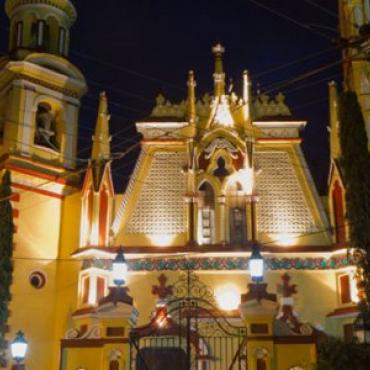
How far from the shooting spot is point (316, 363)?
15.3m

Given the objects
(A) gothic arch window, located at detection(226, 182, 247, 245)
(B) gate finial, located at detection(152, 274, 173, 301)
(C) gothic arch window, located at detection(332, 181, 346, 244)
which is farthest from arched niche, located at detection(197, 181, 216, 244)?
(C) gothic arch window, located at detection(332, 181, 346, 244)

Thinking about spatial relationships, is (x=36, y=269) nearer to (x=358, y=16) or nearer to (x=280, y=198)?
(x=280, y=198)

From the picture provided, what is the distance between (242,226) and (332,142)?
425cm

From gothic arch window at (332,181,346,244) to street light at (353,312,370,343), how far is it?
377cm

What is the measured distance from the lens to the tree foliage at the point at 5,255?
22.2m

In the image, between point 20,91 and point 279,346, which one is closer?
point 279,346

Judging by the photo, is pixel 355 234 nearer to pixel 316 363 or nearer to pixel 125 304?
pixel 316 363

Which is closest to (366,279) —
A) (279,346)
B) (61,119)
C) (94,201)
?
(279,346)

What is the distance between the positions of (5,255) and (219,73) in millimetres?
10103

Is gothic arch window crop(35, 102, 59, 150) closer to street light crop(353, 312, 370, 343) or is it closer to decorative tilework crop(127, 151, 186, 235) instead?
decorative tilework crop(127, 151, 186, 235)

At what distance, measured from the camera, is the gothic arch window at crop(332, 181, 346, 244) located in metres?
23.6

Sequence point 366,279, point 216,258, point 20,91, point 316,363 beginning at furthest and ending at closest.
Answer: point 20,91, point 216,258, point 366,279, point 316,363

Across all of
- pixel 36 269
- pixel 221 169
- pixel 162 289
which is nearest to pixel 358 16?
pixel 221 169

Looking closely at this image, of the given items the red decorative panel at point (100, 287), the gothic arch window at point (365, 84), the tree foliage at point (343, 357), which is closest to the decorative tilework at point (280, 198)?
the gothic arch window at point (365, 84)
